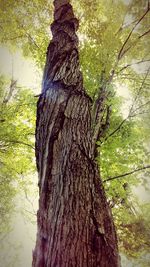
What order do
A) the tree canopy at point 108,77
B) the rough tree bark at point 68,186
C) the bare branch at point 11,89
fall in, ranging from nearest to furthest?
the rough tree bark at point 68,186 → the tree canopy at point 108,77 → the bare branch at point 11,89

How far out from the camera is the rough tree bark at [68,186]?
90.6 inches

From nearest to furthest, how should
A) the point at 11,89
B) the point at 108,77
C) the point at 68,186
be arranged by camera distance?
1. the point at 68,186
2. the point at 108,77
3. the point at 11,89

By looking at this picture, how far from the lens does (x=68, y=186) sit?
8.81 ft

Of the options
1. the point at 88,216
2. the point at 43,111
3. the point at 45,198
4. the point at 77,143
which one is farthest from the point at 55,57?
the point at 88,216

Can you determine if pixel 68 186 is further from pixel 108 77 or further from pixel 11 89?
pixel 11 89

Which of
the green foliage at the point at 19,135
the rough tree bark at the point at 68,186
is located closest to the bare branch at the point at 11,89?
the green foliage at the point at 19,135

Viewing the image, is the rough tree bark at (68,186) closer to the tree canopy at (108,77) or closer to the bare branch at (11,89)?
the tree canopy at (108,77)

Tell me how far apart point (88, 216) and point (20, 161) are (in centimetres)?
782

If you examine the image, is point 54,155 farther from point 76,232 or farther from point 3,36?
point 3,36

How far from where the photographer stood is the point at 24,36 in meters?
10.0

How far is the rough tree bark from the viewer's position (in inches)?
90.6

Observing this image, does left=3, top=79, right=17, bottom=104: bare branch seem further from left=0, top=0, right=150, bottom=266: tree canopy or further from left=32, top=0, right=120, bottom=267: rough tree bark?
left=32, top=0, right=120, bottom=267: rough tree bark

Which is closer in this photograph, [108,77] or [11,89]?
[108,77]

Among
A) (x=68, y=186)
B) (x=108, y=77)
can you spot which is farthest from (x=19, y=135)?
(x=68, y=186)
